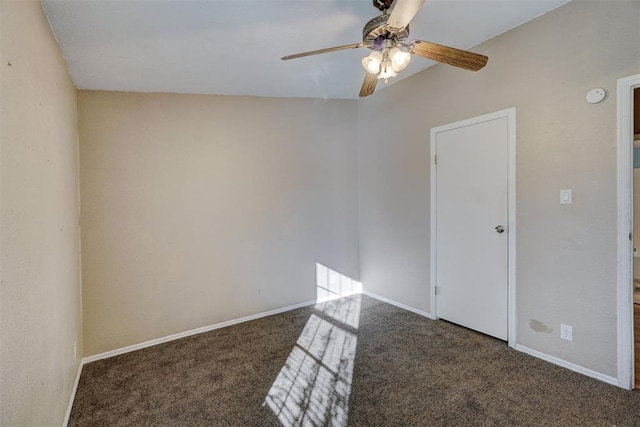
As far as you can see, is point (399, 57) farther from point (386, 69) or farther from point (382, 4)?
point (382, 4)

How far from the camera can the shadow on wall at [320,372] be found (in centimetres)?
196

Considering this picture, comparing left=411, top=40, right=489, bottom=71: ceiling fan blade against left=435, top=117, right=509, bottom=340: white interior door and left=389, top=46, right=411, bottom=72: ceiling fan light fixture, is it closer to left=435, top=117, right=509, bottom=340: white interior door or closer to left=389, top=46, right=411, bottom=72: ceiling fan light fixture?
left=389, top=46, right=411, bottom=72: ceiling fan light fixture

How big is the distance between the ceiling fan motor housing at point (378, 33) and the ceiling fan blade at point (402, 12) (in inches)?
3.6

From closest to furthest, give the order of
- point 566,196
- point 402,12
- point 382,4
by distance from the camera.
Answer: point 402,12 < point 382,4 < point 566,196

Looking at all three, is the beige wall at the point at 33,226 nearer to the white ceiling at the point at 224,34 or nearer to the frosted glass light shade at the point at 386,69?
the white ceiling at the point at 224,34

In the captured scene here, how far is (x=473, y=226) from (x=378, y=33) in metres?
2.00

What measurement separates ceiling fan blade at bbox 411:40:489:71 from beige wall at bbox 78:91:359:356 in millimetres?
2119

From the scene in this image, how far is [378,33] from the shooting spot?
175cm

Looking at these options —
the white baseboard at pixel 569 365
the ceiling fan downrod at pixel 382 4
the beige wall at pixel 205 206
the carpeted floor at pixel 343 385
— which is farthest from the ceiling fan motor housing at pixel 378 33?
the white baseboard at pixel 569 365

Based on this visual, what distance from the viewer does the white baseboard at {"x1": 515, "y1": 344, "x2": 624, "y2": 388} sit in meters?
2.17

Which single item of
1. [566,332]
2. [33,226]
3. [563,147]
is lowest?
[566,332]

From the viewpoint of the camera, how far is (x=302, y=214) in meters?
3.86

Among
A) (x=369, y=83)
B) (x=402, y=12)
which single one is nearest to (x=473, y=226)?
(x=369, y=83)

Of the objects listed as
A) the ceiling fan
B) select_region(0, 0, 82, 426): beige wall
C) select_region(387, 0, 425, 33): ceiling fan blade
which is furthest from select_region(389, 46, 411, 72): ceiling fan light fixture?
select_region(0, 0, 82, 426): beige wall
